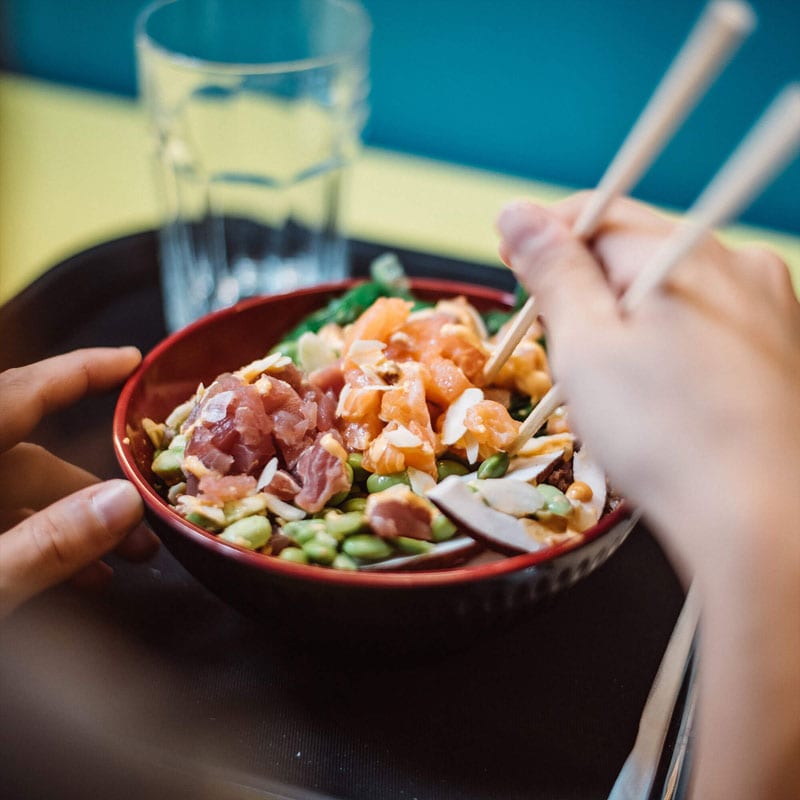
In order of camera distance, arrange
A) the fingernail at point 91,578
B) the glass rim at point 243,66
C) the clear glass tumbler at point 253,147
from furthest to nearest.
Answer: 1. the clear glass tumbler at point 253,147
2. the glass rim at point 243,66
3. the fingernail at point 91,578

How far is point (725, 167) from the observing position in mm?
630

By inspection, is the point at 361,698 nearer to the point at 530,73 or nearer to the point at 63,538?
the point at 63,538

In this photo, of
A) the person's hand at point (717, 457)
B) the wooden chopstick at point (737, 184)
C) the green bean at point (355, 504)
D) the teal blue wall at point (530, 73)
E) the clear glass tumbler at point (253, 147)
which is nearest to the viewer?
the wooden chopstick at point (737, 184)

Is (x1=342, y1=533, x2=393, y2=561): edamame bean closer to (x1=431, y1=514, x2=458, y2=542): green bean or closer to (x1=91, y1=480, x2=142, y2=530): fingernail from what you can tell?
(x1=431, y1=514, x2=458, y2=542): green bean

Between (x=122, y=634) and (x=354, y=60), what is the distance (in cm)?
107

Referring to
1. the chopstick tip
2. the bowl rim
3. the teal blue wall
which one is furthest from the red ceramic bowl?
the teal blue wall

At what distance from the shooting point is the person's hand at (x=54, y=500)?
0.83 m

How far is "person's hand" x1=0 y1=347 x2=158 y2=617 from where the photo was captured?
826 mm

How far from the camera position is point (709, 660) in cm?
68

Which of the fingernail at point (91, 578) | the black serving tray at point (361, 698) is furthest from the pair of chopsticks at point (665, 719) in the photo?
the fingernail at point (91, 578)

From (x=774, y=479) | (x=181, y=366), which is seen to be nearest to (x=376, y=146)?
(x=181, y=366)

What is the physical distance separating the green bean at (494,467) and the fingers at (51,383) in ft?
1.59

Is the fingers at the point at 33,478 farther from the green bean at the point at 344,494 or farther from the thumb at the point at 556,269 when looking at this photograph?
the thumb at the point at 556,269

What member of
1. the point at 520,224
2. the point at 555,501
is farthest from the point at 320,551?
the point at 520,224
